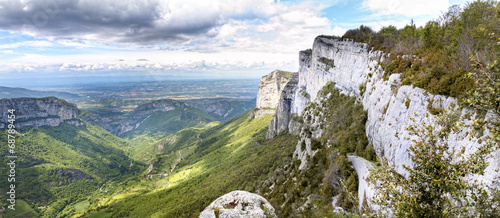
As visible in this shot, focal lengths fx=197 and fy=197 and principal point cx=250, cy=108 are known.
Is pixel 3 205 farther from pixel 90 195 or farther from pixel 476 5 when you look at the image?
pixel 476 5

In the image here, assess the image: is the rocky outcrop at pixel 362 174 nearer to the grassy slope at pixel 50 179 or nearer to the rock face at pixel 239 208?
the rock face at pixel 239 208

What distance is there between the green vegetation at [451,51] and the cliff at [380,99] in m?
0.90

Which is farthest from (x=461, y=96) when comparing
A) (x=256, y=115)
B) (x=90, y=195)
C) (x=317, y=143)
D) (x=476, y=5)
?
(x=90, y=195)

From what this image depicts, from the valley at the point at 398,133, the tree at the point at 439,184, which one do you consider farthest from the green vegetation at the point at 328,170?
the tree at the point at 439,184

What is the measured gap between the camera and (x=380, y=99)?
22.5 meters

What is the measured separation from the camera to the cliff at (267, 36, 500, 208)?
482 inches

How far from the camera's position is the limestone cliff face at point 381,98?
42.1 feet

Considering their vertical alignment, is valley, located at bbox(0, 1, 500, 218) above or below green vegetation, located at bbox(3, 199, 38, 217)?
above

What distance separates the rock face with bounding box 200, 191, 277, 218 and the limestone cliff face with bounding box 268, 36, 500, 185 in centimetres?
1019

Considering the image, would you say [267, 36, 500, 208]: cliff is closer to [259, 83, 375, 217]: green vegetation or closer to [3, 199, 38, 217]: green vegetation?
[259, 83, 375, 217]: green vegetation

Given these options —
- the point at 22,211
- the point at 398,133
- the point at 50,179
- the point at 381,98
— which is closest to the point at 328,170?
the point at 381,98

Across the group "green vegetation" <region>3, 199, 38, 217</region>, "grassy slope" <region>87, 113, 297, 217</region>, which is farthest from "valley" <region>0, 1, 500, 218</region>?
"green vegetation" <region>3, 199, 38, 217</region>

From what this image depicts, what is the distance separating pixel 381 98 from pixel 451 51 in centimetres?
688

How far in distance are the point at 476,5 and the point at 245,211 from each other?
104 ft
